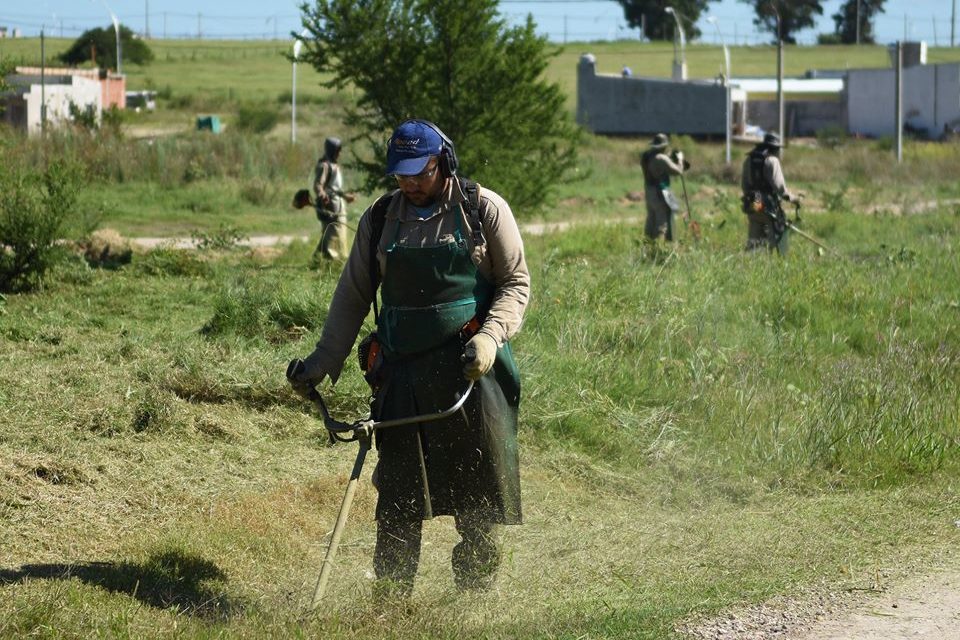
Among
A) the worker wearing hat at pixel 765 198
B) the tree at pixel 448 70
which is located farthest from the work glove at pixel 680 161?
the tree at pixel 448 70

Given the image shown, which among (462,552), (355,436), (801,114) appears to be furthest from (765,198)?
(801,114)

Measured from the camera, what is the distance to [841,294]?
11742 mm

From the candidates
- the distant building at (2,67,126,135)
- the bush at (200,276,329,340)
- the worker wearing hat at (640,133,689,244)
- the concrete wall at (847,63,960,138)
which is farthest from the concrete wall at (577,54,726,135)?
the bush at (200,276,329,340)

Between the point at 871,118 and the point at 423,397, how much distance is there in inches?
2087

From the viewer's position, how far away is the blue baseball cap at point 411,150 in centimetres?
488

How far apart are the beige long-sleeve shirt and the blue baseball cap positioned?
195mm

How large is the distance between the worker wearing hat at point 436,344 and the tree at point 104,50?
55.5 meters

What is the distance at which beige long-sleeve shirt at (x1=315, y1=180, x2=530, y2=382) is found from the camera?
5.01 metres

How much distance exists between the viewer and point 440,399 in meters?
5.14

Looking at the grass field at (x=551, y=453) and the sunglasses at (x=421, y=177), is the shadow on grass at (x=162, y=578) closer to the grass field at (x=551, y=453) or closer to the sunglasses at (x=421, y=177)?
the grass field at (x=551, y=453)

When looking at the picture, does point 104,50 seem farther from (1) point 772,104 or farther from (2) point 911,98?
(2) point 911,98

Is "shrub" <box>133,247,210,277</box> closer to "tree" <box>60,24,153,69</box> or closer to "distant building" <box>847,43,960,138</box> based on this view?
"distant building" <box>847,43,960,138</box>

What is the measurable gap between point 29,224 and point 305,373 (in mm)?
8172

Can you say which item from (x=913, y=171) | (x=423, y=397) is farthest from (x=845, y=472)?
(x=913, y=171)
